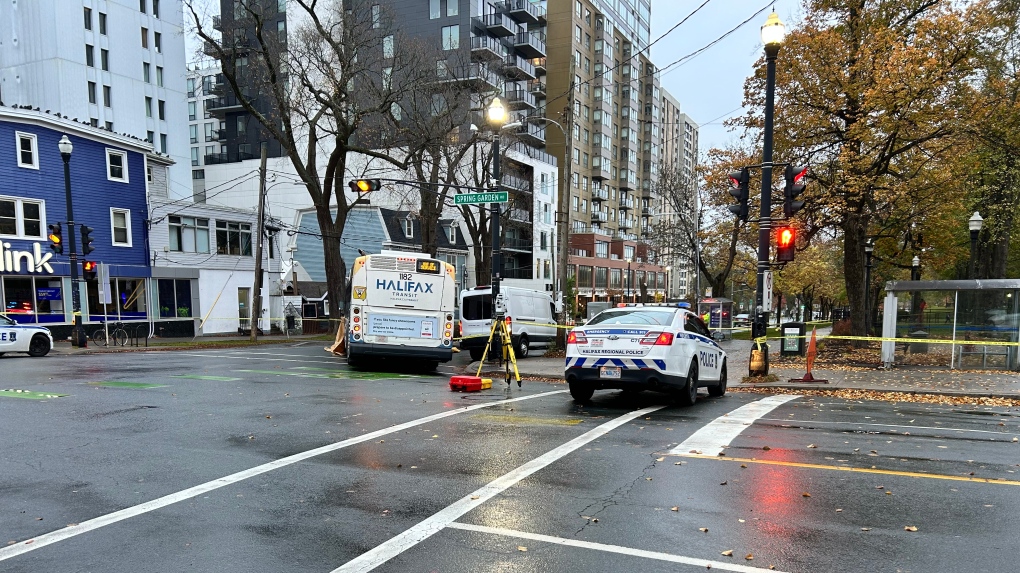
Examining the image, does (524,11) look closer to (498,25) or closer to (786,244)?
(498,25)

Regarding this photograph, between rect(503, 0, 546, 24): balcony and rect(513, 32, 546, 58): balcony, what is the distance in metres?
1.71

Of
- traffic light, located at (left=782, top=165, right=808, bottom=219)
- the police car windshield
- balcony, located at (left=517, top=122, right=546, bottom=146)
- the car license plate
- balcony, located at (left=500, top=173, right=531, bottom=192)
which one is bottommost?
the car license plate

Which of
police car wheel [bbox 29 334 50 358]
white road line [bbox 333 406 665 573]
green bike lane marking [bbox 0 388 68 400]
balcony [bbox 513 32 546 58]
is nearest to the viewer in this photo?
white road line [bbox 333 406 665 573]

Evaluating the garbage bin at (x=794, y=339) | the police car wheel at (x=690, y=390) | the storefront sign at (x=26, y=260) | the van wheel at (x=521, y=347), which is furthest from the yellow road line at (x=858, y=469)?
the storefront sign at (x=26, y=260)

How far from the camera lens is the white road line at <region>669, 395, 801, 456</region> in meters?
7.07

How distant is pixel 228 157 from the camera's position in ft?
202

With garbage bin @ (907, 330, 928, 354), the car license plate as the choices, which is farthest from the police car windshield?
garbage bin @ (907, 330, 928, 354)

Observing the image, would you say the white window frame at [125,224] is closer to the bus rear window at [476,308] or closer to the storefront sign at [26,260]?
the storefront sign at [26,260]

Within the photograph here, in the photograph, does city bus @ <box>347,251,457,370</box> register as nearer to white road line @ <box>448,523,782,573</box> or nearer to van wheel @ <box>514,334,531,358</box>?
van wheel @ <box>514,334,531,358</box>

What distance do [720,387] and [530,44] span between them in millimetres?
55620

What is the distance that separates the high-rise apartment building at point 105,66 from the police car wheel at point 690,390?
1808 inches

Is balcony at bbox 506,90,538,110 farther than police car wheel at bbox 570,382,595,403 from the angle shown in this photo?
Yes

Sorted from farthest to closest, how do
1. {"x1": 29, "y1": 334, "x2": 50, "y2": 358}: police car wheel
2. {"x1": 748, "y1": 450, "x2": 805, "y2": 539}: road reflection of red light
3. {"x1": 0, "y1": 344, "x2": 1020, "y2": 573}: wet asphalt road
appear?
{"x1": 29, "y1": 334, "x2": 50, "y2": 358}: police car wheel, {"x1": 748, "y1": 450, "x2": 805, "y2": 539}: road reflection of red light, {"x1": 0, "y1": 344, "x2": 1020, "y2": 573}: wet asphalt road

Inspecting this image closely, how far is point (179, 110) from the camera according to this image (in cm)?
5531
